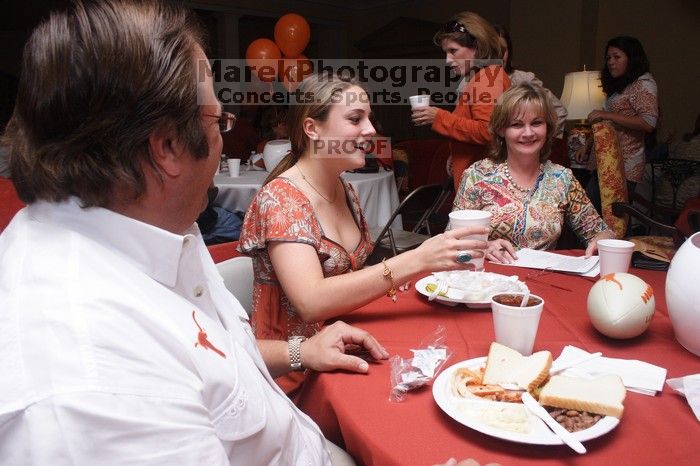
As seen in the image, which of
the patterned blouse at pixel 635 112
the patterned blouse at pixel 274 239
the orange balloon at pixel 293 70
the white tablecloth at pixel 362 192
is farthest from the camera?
the orange balloon at pixel 293 70

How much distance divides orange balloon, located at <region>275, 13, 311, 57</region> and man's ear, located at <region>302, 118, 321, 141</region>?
4.33m

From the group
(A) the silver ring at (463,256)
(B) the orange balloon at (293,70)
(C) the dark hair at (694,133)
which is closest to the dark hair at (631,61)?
(C) the dark hair at (694,133)

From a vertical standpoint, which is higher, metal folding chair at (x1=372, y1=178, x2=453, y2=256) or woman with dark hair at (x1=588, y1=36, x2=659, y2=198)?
woman with dark hair at (x1=588, y1=36, x2=659, y2=198)

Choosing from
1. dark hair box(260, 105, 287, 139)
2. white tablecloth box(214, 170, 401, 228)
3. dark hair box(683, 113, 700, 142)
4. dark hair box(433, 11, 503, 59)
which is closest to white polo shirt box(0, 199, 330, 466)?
dark hair box(433, 11, 503, 59)

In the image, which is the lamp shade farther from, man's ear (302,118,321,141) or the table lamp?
man's ear (302,118,321,141)

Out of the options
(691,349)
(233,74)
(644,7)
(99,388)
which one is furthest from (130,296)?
(233,74)

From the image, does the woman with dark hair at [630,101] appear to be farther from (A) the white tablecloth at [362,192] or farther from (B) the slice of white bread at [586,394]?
(B) the slice of white bread at [586,394]

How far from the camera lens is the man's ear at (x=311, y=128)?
5.68ft

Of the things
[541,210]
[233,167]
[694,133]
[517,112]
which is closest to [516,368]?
[541,210]

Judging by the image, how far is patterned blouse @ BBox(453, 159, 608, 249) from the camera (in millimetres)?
2152

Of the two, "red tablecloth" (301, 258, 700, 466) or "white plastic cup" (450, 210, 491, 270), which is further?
"white plastic cup" (450, 210, 491, 270)

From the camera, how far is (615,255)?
1392mm

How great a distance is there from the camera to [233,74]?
8922mm

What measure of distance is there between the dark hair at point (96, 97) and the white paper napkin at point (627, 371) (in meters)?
0.75
